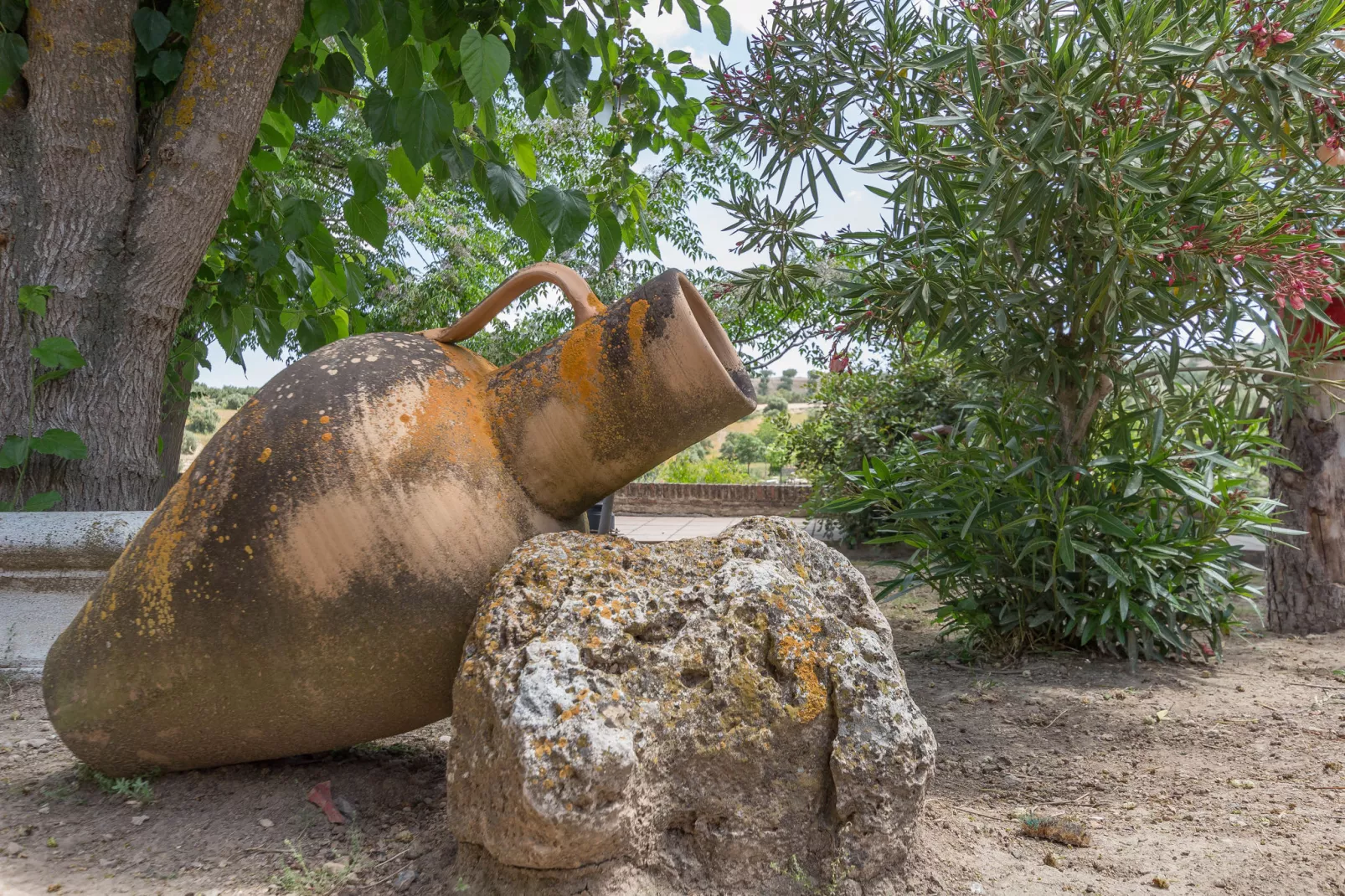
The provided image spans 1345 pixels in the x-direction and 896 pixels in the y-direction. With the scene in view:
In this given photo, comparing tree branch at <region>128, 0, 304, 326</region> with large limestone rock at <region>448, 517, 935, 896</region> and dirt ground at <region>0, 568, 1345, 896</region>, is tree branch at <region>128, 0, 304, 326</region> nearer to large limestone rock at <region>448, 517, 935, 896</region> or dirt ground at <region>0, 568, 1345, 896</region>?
dirt ground at <region>0, 568, 1345, 896</region>

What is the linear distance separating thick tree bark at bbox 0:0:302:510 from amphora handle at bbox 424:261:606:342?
1.68 m

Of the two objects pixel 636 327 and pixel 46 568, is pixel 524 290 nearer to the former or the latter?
pixel 636 327

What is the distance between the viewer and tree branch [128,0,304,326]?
3318mm

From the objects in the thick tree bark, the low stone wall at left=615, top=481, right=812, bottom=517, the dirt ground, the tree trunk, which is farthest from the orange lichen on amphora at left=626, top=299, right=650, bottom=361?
the low stone wall at left=615, top=481, right=812, bottom=517

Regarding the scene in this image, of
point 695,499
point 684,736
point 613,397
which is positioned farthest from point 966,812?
point 695,499

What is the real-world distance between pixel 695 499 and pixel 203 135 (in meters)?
9.41

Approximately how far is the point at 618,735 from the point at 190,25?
3.33 m

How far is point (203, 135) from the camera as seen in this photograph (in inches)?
132

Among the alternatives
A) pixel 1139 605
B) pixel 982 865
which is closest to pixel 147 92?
pixel 982 865

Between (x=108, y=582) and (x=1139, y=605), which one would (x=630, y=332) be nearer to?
(x=108, y=582)

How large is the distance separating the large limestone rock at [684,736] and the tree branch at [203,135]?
7.82 feet

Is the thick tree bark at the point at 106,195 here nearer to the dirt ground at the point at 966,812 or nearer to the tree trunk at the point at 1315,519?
the dirt ground at the point at 966,812

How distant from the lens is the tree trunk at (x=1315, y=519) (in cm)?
478

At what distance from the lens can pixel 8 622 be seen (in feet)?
9.78
